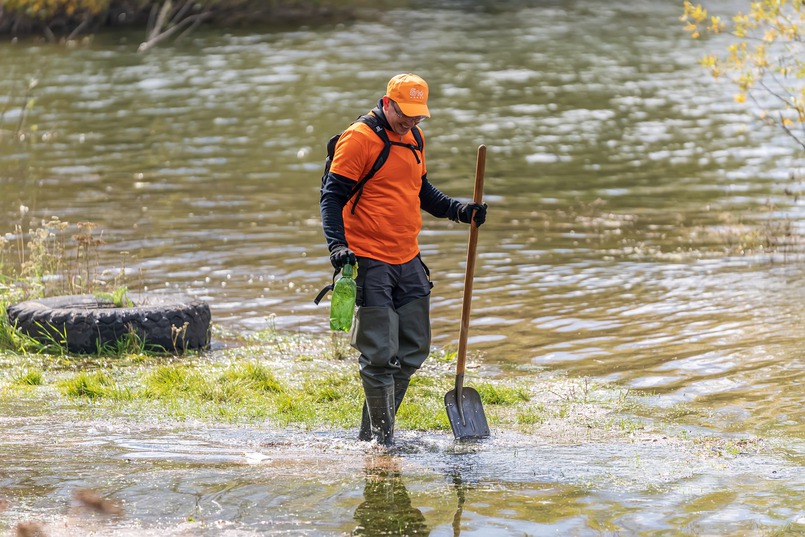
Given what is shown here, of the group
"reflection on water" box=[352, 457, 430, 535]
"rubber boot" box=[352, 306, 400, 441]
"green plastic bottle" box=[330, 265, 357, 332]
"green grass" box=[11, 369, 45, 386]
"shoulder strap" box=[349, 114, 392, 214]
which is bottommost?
"green grass" box=[11, 369, 45, 386]

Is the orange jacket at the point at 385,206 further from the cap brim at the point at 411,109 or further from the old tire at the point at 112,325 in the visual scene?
the old tire at the point at 112,325


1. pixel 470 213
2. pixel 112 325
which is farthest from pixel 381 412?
pixel 112 325

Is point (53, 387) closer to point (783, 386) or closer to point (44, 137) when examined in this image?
point (783, 386)

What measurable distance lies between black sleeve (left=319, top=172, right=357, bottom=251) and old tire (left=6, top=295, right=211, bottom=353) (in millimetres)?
3074

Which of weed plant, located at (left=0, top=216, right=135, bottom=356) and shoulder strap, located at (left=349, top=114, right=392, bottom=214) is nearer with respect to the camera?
shoulder strap, located at (left=349, top=114, right=392, bottom=214)

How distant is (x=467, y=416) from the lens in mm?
7438

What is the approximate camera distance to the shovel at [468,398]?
7355 millimetres

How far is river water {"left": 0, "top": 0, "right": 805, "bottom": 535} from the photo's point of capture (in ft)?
20.4

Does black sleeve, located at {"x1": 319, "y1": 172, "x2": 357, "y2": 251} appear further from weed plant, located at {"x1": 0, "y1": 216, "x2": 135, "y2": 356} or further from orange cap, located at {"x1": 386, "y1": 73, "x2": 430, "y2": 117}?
weed plant, located at {"x1": 0, "y1": 216, "x2": 135, "y2": 356}

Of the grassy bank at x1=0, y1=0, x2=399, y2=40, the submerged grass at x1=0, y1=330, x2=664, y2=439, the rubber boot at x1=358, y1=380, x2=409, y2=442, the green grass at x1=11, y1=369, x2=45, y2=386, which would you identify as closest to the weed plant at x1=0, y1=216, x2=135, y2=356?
the submerged grass at x1=0, y1=330, x2=664, y2=439

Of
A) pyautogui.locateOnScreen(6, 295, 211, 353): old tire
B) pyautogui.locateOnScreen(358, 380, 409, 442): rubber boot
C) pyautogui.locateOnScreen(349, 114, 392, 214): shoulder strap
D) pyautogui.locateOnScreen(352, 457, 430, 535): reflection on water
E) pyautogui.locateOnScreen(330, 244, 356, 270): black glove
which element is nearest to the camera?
pyautogui.locateOnScreen(352, 457, 430, 535): reflection on water

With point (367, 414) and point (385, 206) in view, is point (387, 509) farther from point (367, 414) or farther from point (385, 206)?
point (385, 206)

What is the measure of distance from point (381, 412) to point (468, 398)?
715mm

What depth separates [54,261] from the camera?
12.4 meters
